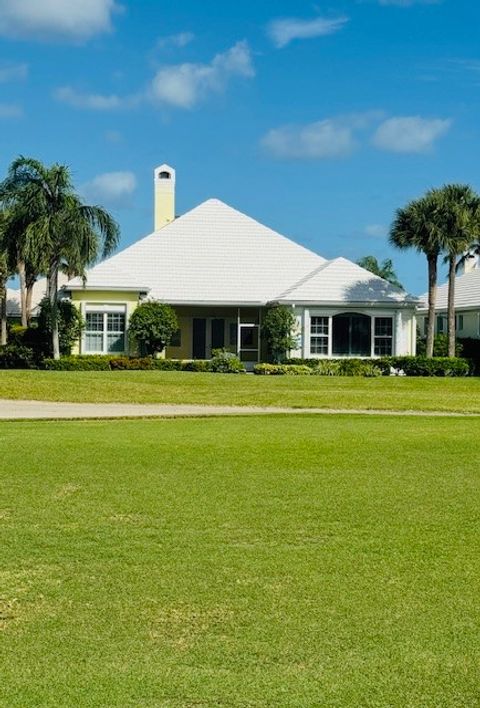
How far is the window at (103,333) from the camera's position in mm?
39031

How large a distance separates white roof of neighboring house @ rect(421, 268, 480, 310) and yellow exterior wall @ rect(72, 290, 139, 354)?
15324 millimetres

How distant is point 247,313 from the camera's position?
42844mm

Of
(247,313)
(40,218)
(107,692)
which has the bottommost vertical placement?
(107,692)

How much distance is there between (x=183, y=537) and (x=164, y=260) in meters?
35.4

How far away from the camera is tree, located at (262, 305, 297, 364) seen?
3822 centimetres

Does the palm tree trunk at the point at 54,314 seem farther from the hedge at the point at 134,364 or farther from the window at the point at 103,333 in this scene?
the window at the point at 103,333

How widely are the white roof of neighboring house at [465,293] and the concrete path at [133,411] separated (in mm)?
22848

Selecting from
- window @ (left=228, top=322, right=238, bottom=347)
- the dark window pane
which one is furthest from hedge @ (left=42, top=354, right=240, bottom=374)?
the dark window pane

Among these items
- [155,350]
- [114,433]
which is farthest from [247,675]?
[155,350]

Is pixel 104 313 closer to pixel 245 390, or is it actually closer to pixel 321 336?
pixel 321 336

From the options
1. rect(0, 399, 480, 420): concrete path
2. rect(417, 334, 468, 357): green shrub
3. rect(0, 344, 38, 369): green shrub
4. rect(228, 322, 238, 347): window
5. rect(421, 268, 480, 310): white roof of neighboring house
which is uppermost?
rect(421, 268, 480, 310): white roof of neighboring house

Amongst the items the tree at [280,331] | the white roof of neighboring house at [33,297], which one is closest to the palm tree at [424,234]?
the tree at [280,331]

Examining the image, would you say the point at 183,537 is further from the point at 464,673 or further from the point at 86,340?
the point at 86,340

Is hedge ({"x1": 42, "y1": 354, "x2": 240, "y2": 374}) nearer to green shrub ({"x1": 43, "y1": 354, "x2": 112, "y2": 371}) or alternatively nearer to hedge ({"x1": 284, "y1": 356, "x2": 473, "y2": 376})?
green shrub ({"x1": 43, "y1": 354, "x2": 112, "y2": 371})
